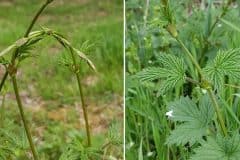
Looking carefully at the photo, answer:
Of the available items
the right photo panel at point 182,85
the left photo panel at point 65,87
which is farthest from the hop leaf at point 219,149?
the left photo panel at point 65,87

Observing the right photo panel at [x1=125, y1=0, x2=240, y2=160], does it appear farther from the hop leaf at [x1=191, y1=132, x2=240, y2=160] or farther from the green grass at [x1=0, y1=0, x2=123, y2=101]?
the green grass at [x1=0, y1=0, x2=123, y2=101]

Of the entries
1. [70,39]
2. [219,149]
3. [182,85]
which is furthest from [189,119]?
[70,39]

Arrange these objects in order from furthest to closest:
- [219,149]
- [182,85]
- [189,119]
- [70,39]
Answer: [70,39], [182,85], [189,119], [219,149]

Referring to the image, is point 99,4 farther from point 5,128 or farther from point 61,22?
point 5,128

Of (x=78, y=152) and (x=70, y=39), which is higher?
(x=78, y=152)

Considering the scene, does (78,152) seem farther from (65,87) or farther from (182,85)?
(65,87)

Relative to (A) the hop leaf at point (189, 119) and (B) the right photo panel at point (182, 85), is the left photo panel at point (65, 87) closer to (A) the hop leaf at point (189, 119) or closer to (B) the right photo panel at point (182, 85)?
(B) the right photo panel at point (182, 85)
